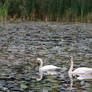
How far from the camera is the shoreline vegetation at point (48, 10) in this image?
38.1 metres

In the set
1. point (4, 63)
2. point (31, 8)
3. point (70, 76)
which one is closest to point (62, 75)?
point (70, 76)

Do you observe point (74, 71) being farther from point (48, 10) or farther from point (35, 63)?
point (48, 10)

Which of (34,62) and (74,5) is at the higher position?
(74,5)

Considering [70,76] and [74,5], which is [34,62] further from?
[74,5]

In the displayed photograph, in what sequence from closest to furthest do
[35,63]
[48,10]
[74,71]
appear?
[74,71] → [35,63] → [48,10]

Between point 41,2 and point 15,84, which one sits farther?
point 41,2

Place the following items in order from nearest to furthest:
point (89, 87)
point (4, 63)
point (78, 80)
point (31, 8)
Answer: point (89, 87) → point (78, 80) → point (4, 63) → point (31, 8)

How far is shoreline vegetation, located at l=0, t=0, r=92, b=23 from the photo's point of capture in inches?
1500

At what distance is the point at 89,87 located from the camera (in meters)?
10.3

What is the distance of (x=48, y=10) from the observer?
131 feet

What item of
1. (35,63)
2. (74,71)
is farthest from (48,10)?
(74,71)

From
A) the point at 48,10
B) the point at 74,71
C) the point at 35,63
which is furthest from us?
the point at 48,10

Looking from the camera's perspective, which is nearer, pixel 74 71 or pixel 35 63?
pixel 74 71

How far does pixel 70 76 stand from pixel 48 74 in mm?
865
